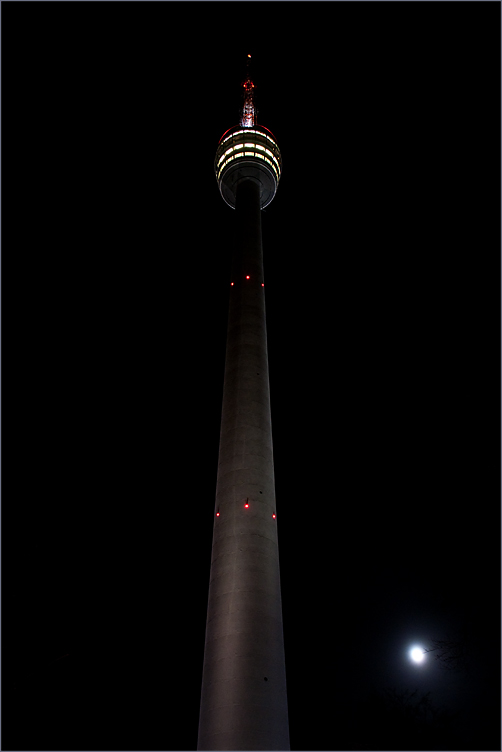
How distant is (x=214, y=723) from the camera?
918 inches

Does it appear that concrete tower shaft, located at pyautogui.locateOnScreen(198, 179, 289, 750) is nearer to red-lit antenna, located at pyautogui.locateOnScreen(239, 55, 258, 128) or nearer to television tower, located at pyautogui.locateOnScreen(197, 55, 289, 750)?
television tower, located at pyautogui.locateOnScreen(197, 55, 289, 750)

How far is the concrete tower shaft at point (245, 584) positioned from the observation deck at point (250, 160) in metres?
20.9

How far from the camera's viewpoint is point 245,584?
26.4 meters

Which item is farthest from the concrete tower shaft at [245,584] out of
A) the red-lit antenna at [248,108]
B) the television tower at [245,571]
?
the red-lit antenna at [248,108]

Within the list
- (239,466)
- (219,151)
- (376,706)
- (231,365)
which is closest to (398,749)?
(376,706)

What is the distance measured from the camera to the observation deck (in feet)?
177

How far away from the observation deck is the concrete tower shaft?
20904mm

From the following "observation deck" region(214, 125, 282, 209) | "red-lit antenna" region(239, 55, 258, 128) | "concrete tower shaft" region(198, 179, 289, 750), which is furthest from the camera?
"red-lit antenna" region(239, 55, 258, 128)

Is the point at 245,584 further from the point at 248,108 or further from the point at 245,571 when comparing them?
the point at 248,108

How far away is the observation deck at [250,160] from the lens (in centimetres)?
5394

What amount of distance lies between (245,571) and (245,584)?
0.63m

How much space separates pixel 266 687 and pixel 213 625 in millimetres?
3780

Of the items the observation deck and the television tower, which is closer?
A: the television tower

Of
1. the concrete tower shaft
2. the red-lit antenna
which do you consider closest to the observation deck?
the red-lit antenna
